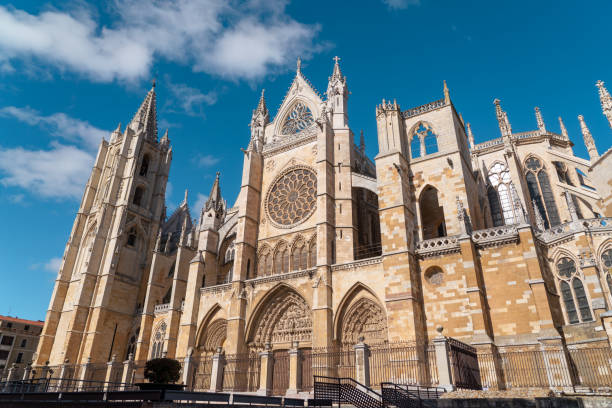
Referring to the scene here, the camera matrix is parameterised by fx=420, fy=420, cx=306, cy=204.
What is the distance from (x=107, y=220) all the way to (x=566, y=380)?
90.5 ft

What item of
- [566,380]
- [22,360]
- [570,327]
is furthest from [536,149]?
[22,360]

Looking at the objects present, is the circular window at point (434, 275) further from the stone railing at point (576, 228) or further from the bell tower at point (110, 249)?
the bell tower at point (110, 249)

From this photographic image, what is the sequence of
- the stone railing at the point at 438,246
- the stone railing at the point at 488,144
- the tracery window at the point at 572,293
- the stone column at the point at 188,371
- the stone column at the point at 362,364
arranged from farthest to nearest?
the stone railing at the point at 488,144, the stone column at the point at 188,371, the stone railing at the point at 438,246, the tracery window at the point at 572,293, the stone column at the point at 362,364

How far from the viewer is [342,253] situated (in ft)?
62.3

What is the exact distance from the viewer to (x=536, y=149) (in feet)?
79.1

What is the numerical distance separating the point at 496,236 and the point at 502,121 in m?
11.9

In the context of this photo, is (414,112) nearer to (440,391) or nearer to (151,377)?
(440,391)

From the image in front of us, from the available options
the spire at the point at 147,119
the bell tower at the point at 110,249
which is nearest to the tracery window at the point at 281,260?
the bell tower at the point at 110,249

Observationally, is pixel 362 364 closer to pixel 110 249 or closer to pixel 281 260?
pixel 281 260

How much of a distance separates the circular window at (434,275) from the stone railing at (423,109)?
8.48 metres

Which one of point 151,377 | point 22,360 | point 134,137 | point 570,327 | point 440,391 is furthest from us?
point 22,360

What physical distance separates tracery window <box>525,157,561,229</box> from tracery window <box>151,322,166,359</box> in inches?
859

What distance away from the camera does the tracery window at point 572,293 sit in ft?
45.9

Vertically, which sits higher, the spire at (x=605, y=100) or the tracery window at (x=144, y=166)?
the tracery window at (x=144, y=166)
